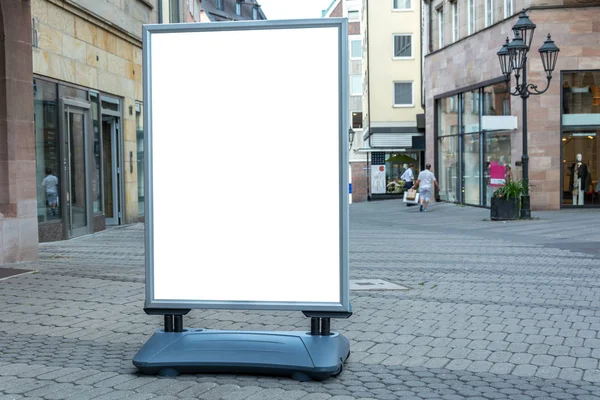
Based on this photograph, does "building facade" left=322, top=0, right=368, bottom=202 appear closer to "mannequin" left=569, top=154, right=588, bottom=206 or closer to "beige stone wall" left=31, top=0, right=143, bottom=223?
"mannequin" left=569, top=154, right=588, bottom=206

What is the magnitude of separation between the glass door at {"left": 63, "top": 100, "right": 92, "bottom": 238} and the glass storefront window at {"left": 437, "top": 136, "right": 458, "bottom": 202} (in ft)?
58.4

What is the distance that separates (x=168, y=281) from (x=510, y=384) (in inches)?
83.9

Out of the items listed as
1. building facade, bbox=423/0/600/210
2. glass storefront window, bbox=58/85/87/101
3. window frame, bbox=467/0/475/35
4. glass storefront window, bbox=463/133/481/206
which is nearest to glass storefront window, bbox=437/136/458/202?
glass storefront window, bbox=463/133/481/206

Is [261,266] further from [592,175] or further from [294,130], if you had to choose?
[592,175]

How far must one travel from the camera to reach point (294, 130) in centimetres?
534

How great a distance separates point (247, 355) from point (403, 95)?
47.8m

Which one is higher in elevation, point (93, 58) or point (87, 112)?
point (93, 58)

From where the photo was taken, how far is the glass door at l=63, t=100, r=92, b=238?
16.1 m

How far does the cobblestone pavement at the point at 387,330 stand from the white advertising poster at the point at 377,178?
128 ft

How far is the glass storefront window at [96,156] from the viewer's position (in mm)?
17984

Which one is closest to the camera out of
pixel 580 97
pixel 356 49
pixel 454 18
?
pixel 580 97

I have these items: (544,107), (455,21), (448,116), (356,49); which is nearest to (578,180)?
(544,107)

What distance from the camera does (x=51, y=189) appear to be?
15414 millimetres

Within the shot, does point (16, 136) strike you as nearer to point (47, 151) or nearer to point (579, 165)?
point (47, 151)
